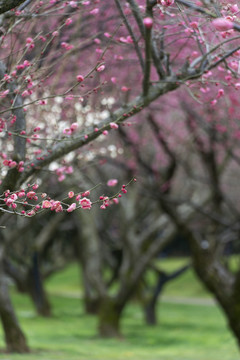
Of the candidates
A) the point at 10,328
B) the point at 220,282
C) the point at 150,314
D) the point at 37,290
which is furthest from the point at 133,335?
the point at 220,282

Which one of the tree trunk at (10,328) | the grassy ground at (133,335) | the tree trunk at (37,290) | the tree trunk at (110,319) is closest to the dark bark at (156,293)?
the grassy ground at (133,335)

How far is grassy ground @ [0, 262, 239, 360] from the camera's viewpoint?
1477 cm

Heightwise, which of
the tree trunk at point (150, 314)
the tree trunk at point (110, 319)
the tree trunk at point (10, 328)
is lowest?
the tree trunk at point (150, 314)

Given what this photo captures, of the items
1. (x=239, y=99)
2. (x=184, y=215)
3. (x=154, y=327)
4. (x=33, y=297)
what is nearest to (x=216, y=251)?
(x=184, y=215)

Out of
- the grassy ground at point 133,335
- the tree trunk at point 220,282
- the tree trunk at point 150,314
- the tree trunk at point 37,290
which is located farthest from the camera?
the tree trunk at point 37,290

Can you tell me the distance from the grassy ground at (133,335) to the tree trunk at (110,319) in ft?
1.10

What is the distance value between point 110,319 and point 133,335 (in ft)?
4.98

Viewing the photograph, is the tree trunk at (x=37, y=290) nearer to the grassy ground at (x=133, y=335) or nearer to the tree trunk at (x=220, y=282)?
the grassy ground at (x=133, y=335)

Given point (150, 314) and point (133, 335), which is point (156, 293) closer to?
point (150, 314)

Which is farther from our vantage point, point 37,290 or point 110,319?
point 37,290

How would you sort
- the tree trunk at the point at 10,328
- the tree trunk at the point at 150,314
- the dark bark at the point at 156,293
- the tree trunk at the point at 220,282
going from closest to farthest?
the tree trunk at the point at 220,282
the tree trunk at the point at 10,328
the dark bark at the point at 156,293
the tree trunk at the point at 150,314

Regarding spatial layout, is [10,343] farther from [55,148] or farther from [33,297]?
[33,297]

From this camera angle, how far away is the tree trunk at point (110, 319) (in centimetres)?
1803

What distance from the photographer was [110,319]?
709 inches
